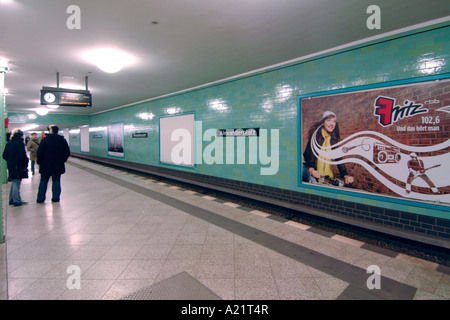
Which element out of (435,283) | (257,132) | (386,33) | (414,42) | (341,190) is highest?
(386,33)

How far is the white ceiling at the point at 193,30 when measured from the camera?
292 cm

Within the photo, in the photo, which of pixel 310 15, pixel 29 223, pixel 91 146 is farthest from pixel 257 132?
pixel 91 146

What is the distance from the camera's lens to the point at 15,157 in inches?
196

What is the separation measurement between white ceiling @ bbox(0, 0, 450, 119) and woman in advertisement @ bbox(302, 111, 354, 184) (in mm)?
1352

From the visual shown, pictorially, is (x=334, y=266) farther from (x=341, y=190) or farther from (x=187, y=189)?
(x=187, y=189)


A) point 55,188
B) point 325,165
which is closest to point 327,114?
point 325,165

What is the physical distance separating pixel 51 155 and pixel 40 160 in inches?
9.4

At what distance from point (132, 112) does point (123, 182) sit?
14.2ft

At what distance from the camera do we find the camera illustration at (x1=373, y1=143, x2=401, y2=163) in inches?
143

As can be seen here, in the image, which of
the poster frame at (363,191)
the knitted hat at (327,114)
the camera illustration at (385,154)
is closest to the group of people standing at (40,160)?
the poster frame at (363,191)

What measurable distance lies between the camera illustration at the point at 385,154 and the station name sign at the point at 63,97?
21.7ft

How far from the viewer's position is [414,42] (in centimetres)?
341

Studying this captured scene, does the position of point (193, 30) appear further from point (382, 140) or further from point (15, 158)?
point (15, 158)

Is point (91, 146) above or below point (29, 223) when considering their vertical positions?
above
